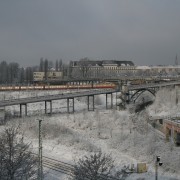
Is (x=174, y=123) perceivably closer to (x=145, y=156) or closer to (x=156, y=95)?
(x=145, y=156)

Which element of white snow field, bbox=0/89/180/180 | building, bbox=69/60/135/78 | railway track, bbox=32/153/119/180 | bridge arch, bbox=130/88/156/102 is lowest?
white snow field, bbox=0/89/180/180

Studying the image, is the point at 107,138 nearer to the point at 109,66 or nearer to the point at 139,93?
the point at 139,93

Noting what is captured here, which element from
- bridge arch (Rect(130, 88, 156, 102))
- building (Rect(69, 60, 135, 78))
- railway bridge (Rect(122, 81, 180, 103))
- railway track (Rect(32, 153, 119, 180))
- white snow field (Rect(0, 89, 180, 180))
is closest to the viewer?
railway track (Rect(32, 153, 119, 180))

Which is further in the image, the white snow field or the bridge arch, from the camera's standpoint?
the bridge arch

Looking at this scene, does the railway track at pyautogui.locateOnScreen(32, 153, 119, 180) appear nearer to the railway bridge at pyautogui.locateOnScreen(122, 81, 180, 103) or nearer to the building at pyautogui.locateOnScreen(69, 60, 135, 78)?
the railway bridge at pyautogui.locateOnScreen(122, 81, 180, 103)

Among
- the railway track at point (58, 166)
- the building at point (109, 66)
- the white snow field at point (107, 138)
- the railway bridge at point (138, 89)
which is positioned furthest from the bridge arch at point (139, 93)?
the building at point (109, 66)

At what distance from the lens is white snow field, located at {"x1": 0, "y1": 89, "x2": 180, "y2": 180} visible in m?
28.8

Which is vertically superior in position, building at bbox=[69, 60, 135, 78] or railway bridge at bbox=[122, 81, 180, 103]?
building at bbox=[69, 60, 135, 78]

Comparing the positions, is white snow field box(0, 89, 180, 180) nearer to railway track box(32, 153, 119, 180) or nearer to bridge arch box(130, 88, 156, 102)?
railway track box(32, 153, 119, 180)

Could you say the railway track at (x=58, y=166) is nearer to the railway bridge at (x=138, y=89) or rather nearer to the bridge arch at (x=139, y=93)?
the railway bridge at (x=138, y=89)

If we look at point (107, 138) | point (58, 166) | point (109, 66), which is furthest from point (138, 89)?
point (109, 66)

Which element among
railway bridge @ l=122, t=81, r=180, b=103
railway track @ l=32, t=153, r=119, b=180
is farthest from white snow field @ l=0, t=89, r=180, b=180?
railway bridge @ l=122, t=81, r=180, b=103

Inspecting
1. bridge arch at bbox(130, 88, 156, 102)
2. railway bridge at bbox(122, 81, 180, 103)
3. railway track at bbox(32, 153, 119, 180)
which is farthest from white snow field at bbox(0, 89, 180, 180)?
bridge arch at bbox(130, 88, 156, 102)

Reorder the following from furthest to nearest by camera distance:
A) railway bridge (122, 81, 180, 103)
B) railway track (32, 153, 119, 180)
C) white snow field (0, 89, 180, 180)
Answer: railway bridge (122, 81, 180, 103), white snow field (0, 89, 180, 180), railway track (32, 153, 119, 180)
